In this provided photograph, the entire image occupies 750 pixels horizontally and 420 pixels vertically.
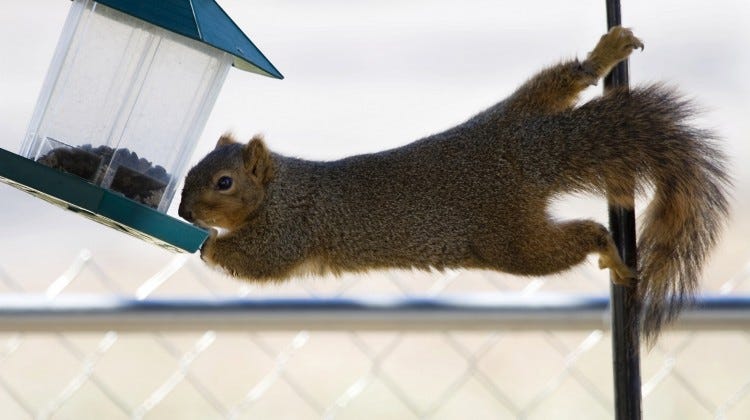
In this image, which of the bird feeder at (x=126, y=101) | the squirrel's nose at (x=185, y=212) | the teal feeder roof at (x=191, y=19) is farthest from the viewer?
the squirrel's nose at (x=185, y=212)

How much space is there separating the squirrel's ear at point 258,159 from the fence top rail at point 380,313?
0.22m

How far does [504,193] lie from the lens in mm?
1532

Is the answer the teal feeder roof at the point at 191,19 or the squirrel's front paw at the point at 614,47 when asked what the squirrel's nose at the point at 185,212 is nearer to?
the teal feeder roof at the point at 191,19

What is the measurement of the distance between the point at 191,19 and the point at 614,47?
522 millimetres

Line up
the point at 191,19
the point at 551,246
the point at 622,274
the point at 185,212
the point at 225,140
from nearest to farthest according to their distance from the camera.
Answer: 1. the point at 191,19
2. the point at 622,274
3. the point at 551,246
4. the point at 185,212
5. the point at 225,140

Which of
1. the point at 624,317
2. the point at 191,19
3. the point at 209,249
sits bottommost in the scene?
the point at 209,249

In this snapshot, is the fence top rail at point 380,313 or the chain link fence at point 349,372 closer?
the fence top rail at point 380,313

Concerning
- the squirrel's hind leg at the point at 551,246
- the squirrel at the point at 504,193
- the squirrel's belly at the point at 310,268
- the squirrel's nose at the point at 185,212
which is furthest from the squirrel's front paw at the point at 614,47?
the squirrel's nose at the point at 185,212

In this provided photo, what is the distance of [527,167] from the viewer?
1505 millimetres

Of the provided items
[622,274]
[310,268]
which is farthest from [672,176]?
[310,268]

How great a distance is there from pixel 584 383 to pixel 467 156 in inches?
24.9

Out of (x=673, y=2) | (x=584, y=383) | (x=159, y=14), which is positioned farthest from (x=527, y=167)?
(x=673, y=2)

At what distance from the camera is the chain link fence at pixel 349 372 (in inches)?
80.4

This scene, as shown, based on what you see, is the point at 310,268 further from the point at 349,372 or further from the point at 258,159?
the point at 349,372
